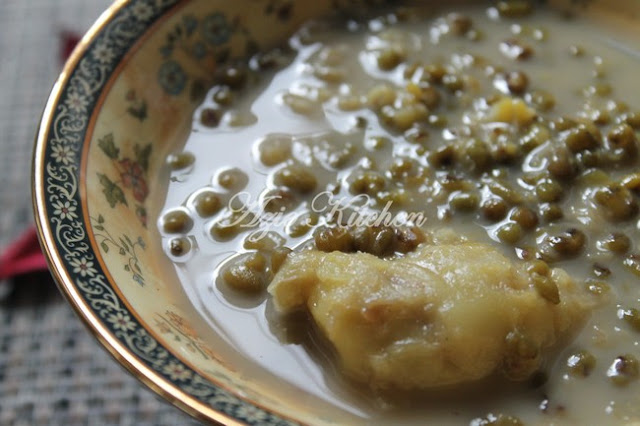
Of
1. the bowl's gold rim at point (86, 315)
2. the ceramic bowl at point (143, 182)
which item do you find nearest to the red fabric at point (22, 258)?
the ceramic bowl at point (143, 182)

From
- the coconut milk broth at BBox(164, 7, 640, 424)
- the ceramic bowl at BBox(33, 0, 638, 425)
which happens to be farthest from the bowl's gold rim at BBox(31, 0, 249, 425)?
the coconut milk broth at BBox(164, 7, 640, 424)

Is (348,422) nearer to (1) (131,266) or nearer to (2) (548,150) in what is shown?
(1) (131,266)

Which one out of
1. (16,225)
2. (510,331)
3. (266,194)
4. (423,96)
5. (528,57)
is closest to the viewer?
(510,331)

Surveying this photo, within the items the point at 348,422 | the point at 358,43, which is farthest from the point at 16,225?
the point at 348,422

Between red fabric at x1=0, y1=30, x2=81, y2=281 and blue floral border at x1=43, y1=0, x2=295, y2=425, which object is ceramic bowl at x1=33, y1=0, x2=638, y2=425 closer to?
blue floral border at x1=43, y1=0, x2=295, y2=425

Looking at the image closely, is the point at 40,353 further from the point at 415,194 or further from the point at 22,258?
the point at 415,194

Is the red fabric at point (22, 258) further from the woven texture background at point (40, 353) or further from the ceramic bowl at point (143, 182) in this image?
the ceramic bowl at point (143, 182)

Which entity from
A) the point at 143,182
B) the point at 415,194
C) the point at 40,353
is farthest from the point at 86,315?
the point at 40,353
